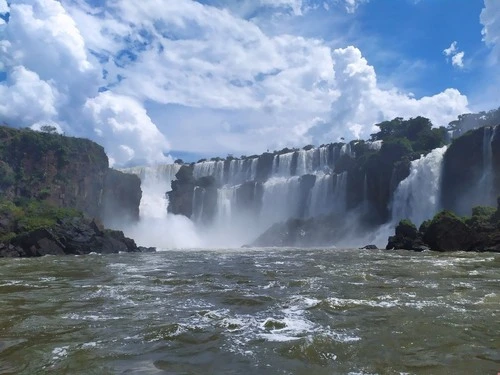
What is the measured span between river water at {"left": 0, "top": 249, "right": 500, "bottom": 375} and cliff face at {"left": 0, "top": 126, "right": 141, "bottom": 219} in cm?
5398

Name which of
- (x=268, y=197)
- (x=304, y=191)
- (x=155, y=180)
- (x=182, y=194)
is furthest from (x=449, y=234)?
(x=155, y=180)

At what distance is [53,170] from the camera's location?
6469 centimetres

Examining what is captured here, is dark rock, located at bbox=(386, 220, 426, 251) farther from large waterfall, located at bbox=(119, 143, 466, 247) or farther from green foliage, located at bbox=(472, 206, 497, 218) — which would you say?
large waterfall, located at bbox=(119, 143, 466, 247)

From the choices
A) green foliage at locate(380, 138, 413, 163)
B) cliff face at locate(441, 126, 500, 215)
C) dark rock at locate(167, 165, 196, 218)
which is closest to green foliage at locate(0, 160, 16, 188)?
dark rock at locate(167, 165, 196, 218)

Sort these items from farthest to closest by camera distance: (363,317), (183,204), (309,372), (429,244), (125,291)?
1. (183,204)
2. (429,244)
3. (125,291)
4. (363,317)
5. (309,372)

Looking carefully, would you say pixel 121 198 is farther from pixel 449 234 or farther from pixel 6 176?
pixel 449 234

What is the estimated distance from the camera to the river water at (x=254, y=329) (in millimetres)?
5362

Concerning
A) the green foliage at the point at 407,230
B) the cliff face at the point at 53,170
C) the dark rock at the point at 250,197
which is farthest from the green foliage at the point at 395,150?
the cliff face at the point at 53,170

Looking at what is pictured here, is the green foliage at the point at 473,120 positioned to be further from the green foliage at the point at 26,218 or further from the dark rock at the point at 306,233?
the green foliage at the point at 26,218

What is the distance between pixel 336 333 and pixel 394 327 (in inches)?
43.2

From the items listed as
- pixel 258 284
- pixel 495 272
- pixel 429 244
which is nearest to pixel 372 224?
pixel 429 244

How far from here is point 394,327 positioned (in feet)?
23.7

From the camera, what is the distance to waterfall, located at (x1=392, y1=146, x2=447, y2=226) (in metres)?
49.8

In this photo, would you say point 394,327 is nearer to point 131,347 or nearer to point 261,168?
point 131,347
